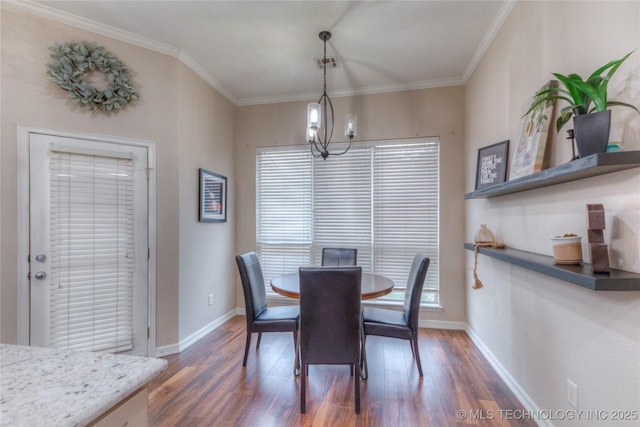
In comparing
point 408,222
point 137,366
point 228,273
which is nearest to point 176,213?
point 228,273

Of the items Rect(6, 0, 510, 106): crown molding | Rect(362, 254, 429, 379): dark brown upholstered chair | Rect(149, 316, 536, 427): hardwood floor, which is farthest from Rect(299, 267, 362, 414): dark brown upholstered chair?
Rect(6, 0, 510, 106): crown molding

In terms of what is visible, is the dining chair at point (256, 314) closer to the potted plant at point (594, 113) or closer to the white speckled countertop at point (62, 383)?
the white speckled countertop at point (62, 383)

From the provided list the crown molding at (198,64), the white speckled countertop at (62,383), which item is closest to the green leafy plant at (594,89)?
the crown molding at (198,64)

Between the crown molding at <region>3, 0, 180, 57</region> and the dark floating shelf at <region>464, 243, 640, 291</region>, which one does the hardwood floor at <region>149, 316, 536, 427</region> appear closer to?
the dark floating shelf at <region>464, 243, 640, 291</region>

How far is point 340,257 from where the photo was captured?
123 inches

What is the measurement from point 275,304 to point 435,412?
2.36m

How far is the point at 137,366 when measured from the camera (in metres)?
0.81

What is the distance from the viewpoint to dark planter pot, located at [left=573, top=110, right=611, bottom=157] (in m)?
1.09

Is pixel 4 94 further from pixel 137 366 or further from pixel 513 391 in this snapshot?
pixel 513 391

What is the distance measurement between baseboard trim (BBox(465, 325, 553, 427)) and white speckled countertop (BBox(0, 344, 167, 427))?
2.23 m

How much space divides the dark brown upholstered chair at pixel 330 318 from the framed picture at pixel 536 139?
4.13 feet

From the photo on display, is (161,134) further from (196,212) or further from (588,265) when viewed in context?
(588,265)

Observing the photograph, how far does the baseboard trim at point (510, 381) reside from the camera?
1782mm

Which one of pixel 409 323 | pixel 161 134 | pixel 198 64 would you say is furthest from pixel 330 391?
pixel 198 64
